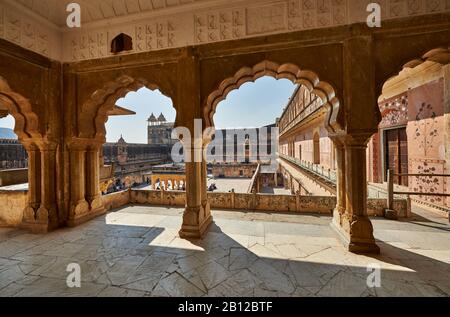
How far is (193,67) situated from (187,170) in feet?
7.25

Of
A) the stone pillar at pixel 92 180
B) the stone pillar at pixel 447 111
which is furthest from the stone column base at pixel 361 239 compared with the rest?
the stone pillar at pixel 92 180

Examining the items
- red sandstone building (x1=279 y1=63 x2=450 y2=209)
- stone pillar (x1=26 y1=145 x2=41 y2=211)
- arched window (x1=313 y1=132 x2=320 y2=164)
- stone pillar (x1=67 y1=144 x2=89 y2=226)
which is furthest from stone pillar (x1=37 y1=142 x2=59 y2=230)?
arched window (x1=313 y1=132 x2=320 y2=164)

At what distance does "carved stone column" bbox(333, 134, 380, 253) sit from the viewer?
11.9 ft

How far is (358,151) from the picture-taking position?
384 cm

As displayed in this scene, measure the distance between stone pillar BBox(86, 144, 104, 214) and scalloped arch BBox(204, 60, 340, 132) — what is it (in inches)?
143

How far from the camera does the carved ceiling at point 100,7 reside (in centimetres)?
439

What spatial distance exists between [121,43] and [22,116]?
2804 millimetres

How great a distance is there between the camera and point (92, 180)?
5.73 m

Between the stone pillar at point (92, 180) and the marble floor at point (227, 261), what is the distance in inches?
36.1

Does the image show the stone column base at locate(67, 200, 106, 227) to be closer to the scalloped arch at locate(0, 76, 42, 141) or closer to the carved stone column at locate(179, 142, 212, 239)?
the scalloped arch at locate(0, 76, 42, 141)

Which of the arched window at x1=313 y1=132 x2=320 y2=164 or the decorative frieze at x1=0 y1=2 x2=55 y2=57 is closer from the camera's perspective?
the decorative frieze at x1=0 y1=2 x2=55 y2=57

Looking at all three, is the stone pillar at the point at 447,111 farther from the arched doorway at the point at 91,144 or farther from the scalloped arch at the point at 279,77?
the arched doorway at the point at 91,144

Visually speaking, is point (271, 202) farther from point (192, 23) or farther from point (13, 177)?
point (13, 177)
